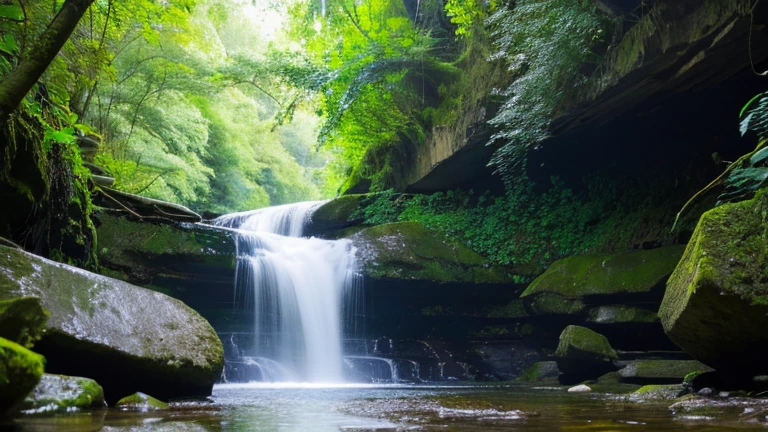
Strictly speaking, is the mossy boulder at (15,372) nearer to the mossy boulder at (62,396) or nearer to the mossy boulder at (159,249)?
the mossy boulder at (62,396)

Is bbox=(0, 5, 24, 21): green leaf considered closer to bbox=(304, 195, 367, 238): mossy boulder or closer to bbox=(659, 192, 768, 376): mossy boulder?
bbox=(659, 192, 768, 376): mossy boulder

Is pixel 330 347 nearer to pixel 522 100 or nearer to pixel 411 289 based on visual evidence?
pixel 411 289

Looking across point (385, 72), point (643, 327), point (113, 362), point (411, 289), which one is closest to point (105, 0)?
point (385, 72)

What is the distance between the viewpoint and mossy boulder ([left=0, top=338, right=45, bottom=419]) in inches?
105

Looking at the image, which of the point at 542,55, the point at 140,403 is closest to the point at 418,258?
the point at 542,55

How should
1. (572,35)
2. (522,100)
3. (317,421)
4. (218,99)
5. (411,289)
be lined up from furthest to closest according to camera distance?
(218,99), (411,289), (522,100), (572,35), (317,421)

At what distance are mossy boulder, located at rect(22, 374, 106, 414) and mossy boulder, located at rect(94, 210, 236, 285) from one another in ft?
18.2

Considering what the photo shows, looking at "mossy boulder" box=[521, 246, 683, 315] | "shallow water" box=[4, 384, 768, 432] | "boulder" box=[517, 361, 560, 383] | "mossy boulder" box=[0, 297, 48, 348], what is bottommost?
"boulder" box=[517, 361, 560, 383]

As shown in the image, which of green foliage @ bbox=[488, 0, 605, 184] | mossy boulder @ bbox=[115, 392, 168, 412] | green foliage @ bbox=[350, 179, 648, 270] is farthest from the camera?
green foliage @ bbox=[350, 179, 648, 270]

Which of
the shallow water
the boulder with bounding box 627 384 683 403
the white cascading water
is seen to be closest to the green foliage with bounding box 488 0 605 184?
the boulder with bounding box 627 384 683 403

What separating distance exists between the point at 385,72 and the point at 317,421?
307 inches

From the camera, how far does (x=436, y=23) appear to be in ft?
36.8

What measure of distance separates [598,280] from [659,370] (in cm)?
176

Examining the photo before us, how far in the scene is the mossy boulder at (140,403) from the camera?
158 inches
